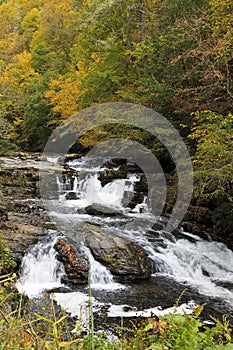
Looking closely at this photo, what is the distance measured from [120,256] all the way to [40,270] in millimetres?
1879

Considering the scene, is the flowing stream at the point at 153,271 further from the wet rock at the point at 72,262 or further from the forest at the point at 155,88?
the forest at the point at 155,88

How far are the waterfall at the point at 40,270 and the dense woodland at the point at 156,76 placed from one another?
3.64 meters

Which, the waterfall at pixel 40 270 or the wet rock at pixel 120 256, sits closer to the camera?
the waterfall at pixel 40 270

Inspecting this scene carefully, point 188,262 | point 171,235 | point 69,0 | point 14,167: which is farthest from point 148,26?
point 69,0

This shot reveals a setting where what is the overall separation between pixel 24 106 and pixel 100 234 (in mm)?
16676

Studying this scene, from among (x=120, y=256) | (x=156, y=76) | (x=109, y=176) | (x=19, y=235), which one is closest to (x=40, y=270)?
(x=19, y=235)

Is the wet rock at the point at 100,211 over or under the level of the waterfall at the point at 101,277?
over

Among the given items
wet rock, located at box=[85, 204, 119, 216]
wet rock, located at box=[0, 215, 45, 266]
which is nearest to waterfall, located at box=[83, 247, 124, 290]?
wet rock, located at box=[0, 215, 45, 266]

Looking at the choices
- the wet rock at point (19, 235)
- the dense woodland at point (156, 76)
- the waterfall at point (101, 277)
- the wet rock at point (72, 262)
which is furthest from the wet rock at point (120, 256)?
the dense woodland at point (156, 76)

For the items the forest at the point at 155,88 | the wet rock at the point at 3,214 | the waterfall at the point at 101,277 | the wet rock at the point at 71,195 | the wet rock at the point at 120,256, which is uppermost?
the forest at the point at 155,88

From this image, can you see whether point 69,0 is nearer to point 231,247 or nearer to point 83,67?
point 83,67

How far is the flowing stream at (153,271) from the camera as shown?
21.1ft

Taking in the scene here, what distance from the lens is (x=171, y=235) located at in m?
9.73

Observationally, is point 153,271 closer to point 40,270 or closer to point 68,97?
point 40,270
